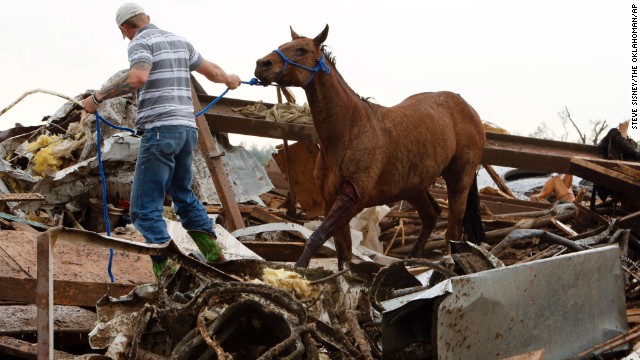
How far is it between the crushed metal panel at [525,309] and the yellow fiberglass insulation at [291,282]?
61cm

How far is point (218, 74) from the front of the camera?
732cm

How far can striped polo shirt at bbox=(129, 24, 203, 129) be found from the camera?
6.83 m

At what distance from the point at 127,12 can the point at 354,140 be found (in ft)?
8.07

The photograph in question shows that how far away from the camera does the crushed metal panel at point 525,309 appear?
16.1 ft

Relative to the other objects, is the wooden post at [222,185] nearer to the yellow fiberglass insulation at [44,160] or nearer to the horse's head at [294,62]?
the yellow fiberglass insulation at [44,160]

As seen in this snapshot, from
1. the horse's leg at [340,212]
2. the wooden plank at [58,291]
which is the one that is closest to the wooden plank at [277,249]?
the horse's leg at [340,212]

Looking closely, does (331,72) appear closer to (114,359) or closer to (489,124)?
(114,359)

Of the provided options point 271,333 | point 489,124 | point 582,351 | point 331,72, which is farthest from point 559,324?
point 489,124

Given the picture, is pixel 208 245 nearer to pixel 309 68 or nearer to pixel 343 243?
pixel 343 243

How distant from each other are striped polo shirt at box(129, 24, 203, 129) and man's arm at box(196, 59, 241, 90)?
11.1 inches

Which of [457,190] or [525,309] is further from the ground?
[457,190]

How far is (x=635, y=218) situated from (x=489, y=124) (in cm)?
501

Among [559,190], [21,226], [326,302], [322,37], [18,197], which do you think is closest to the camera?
[326,302]

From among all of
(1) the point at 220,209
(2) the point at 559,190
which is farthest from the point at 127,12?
(2) the point at 559,190
